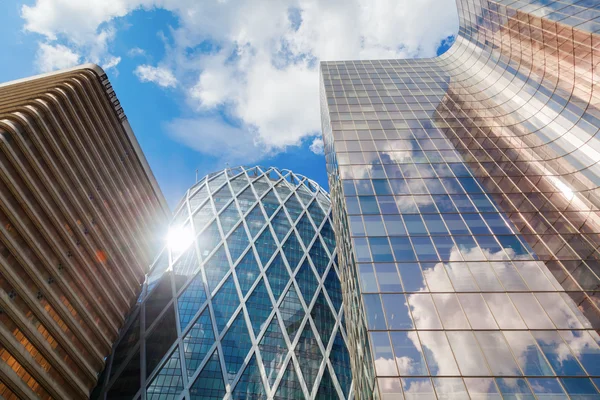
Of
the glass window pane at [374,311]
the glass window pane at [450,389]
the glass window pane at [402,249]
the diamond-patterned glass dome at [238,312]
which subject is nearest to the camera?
the glass window pane at [450,389]

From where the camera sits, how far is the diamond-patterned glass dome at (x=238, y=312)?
1860 inches

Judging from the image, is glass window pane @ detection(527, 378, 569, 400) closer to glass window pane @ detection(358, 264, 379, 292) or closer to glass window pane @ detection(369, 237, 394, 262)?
glass window pane @ detection(358, 264, 379, 292)

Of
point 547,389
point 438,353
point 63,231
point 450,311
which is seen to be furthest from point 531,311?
point 63,231

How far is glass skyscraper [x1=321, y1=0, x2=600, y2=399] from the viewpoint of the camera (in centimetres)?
1748

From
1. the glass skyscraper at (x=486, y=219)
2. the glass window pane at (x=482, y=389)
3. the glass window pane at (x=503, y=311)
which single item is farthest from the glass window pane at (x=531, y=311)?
the glass window pane at (x=482, y=389)

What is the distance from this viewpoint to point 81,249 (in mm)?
38969

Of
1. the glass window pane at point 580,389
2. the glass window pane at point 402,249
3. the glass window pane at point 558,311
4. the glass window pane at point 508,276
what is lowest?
the glass window pane at point 580,389

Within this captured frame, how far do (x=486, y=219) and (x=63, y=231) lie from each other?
41.8 m

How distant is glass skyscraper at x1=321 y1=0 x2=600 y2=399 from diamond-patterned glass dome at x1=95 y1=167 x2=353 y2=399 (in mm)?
25455

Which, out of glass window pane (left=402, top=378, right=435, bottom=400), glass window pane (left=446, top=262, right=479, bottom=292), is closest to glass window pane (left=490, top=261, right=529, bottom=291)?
glass window pane (left=446, top=262, right=479, bottom=292)

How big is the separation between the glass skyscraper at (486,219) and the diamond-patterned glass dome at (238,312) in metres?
25.5

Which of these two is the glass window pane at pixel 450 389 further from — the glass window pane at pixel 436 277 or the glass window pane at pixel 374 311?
the glass window pane at pixel 436 277

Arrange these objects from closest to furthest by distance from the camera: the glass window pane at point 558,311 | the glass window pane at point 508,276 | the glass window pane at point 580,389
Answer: the glass window pane at point 580,389, the glass window pane at point 558,311, the glass window pane at point 508,276

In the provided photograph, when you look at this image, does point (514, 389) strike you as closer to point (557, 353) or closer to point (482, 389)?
point (482, 389)
